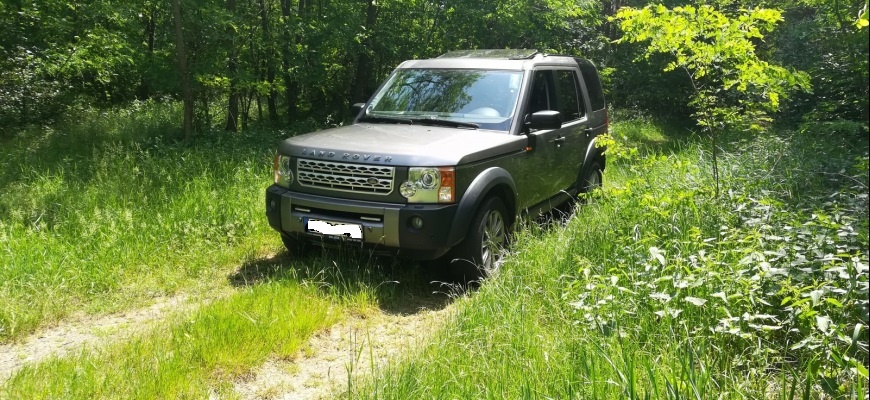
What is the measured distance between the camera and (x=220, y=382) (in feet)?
10.5

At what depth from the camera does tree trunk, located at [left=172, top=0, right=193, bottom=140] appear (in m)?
8.66

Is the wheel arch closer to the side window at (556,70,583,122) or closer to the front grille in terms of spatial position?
the side window at (556,70,583,122)

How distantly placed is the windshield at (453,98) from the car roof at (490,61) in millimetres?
71

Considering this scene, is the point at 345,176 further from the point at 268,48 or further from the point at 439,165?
the point at 268,48

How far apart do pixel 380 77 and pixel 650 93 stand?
7746mm

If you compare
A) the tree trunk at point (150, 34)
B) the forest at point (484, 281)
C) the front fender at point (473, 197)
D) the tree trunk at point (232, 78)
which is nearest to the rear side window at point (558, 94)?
the forest at point (484, 281)

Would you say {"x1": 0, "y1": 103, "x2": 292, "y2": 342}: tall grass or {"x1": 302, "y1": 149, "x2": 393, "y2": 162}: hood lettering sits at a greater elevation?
{"x1": 302, "y1": 149, "x2": 393, "y2": 162}: hood lettering

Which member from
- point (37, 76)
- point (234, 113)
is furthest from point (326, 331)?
point (37, 76)

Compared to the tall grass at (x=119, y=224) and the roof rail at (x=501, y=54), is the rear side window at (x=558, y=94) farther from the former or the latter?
the tall grass at (x=119, y=224)

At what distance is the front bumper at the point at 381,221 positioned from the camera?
4.24 meters

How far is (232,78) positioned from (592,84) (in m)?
5.85

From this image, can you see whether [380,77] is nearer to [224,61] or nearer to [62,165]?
[224,61]

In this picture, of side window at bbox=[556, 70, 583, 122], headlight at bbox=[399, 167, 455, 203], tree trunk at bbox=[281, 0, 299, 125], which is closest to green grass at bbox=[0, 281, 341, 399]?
headlight at bbox=[399, 167, 455, 203]

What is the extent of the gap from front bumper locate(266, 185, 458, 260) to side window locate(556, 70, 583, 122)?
7.85 feet
